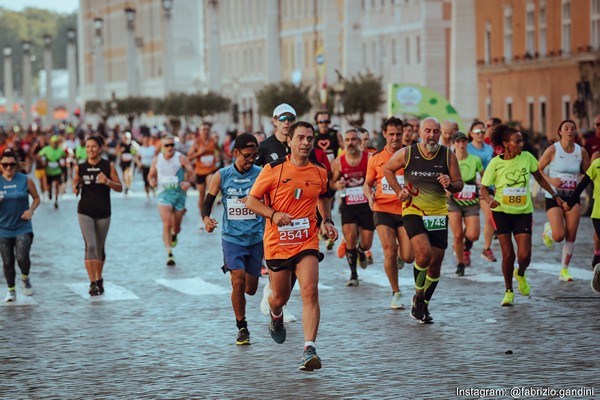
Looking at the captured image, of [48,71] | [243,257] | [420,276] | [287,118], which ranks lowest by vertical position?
[420,276]

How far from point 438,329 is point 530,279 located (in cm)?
478

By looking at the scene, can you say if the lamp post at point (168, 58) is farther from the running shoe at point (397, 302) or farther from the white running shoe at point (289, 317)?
the white running shoe at point (289, 317)

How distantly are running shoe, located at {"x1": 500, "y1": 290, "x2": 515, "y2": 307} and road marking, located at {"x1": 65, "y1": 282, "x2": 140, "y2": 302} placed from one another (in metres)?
4.07

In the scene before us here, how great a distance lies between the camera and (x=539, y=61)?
5569cm

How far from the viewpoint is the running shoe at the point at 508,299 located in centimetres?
1616

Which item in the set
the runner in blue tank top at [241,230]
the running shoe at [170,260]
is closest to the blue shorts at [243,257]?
the runner in blue tank top at [241,230]

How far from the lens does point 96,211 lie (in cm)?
1822

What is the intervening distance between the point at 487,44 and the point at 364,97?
6.48m

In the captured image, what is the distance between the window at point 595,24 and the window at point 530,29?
618 centimetres

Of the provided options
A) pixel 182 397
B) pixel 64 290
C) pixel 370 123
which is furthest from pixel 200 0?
pixel 182 397

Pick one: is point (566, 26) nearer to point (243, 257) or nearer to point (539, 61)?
point (539, 61)

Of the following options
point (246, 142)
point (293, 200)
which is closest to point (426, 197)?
point (246, 142)

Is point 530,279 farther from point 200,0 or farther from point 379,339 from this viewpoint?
point 200,0

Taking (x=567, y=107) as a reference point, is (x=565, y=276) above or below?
below
